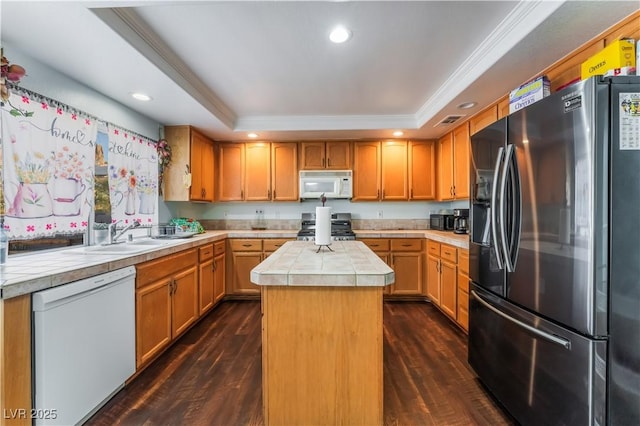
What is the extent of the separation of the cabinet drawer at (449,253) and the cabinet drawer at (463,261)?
0.08 metres

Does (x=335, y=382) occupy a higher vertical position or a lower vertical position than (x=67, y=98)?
lower

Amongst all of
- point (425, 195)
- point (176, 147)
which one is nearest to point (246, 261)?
point (176, 147)

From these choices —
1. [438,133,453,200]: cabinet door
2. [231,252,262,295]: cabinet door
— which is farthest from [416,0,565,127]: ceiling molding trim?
[231,252,262,295]: cabinet door

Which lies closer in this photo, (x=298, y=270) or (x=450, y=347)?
(x=298, y=270)

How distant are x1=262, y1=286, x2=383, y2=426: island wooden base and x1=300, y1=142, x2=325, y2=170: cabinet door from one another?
2789 mm

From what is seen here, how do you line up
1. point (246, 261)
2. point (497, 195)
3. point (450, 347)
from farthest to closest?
1. point (246, 261)
2. point (450, 347)
3. point (497, 195)

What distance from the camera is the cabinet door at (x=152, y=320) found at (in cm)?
195

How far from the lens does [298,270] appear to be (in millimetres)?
1350

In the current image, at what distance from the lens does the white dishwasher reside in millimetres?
1300

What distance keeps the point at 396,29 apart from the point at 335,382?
220 cm

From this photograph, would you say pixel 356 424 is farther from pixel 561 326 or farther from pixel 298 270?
pixel 561 326

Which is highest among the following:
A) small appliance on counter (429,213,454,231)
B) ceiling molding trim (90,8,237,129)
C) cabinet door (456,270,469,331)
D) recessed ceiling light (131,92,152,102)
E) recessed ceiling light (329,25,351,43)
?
recessed ceiling light (329,25,351,43)

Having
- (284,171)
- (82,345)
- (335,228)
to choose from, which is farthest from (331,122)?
(82,345)

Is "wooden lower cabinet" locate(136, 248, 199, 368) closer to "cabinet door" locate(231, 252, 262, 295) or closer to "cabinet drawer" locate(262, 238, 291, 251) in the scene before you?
"cabinet door" locate(231, 252, 262, 295)
